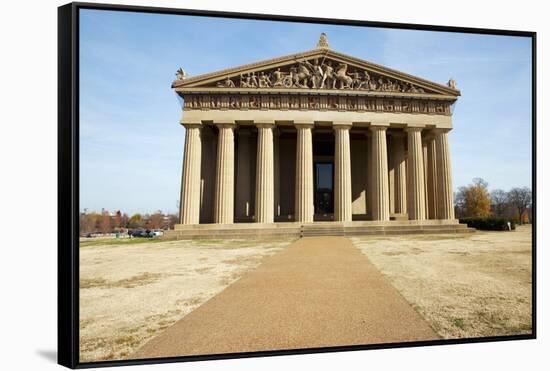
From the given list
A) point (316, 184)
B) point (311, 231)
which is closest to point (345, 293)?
point (311, 231)

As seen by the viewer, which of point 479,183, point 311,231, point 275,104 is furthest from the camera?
point 275,104

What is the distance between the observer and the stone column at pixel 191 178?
24641 mm

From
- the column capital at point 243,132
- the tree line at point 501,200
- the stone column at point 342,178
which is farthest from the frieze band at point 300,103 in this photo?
the tree line at point 501,200

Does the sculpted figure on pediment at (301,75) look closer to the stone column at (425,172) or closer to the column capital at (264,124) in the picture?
the column capital at (264,124)

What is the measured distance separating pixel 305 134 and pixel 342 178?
4.32 meters

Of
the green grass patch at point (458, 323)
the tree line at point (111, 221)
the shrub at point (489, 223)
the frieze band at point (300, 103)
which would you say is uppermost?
the frieze band at point (300, 103)

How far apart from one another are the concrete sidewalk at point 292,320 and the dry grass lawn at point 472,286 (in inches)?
19.4

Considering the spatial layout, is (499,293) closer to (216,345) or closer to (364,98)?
(216,345)

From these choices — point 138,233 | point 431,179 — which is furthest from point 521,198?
point 431,179

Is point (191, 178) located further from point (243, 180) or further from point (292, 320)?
point (292, 320)

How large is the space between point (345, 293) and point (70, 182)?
5.76m

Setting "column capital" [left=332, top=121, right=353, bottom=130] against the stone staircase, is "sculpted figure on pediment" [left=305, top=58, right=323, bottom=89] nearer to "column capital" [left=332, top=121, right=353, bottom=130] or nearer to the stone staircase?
"column capital" [left=332, top=121, right=353, bottom=130]

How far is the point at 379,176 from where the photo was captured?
2680 cm

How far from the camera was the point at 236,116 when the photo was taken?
25.4 metres
